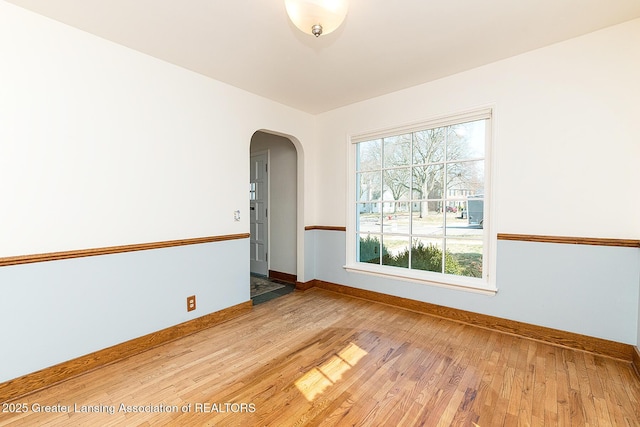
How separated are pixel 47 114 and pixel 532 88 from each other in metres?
3.72

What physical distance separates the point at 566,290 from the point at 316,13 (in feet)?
9.10

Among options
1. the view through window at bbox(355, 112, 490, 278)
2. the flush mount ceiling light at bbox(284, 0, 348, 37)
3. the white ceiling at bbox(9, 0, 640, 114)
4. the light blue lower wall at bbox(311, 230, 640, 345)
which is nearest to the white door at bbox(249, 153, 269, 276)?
the view through window at bbox(355, 112, 490, 278)

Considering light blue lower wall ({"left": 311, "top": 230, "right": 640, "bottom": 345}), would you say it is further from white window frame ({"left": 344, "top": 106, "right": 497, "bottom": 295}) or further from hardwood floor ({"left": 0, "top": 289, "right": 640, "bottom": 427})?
hardwood floor ({"left": 0, "top": 289, "right": 640, "bottom": 427})

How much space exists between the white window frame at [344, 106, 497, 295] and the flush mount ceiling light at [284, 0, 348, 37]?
1.82 m

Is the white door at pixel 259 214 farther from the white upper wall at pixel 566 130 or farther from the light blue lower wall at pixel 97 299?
the white upper wall at pixel 566 130

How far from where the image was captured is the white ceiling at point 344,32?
1813mm

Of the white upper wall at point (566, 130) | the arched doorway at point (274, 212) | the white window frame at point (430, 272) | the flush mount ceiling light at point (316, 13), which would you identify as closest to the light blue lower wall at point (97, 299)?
the arched doorway at point (274, 212)

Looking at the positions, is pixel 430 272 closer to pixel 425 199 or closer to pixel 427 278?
pixel 427 278

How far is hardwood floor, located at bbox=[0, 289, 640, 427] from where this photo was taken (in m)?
1.56

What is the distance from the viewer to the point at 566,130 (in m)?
2.26

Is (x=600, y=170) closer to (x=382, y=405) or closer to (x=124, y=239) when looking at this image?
(x=382, y=405)

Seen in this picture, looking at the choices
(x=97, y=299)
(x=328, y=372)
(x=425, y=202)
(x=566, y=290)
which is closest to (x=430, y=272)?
(x=425, y=202)

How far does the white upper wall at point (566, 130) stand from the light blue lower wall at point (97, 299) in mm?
2896

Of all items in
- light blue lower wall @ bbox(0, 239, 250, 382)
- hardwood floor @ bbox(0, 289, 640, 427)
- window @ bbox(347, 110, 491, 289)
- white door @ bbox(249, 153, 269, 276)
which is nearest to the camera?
hardwood floor @ bbox(0, 289, 640, 427)
